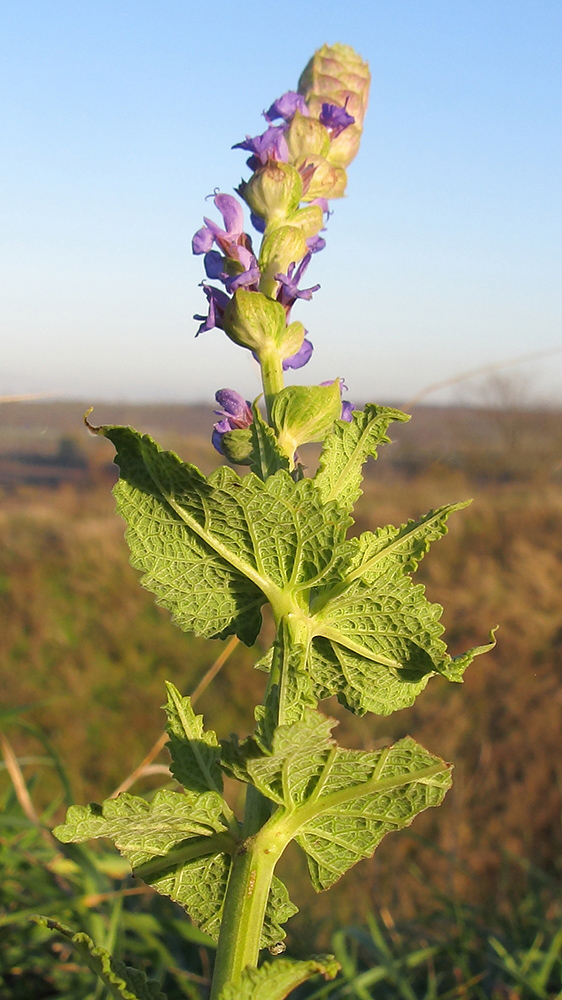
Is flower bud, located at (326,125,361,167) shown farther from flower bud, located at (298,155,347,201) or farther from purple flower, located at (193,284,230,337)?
purple flower, located at (193,284,230,337)

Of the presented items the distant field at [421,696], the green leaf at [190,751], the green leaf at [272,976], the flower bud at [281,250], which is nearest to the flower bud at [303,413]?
the flower bud at [281,250]

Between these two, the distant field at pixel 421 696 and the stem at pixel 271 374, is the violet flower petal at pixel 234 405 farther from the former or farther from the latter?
the distant field at pixel 421 696

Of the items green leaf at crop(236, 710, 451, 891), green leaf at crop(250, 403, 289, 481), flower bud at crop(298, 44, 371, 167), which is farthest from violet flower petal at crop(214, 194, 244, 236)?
green leaf at crop(236, 710, 451, 891)

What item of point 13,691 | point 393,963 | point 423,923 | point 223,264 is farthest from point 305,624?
point 13,691

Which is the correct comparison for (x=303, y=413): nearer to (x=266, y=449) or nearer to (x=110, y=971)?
(x=266, y=449)

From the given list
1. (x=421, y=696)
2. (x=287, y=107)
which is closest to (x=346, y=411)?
(x=287, y=107)
